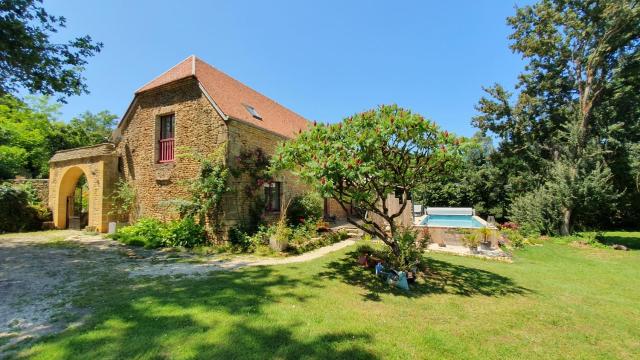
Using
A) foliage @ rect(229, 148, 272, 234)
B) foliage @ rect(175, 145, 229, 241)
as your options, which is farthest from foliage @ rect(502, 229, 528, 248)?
foliage @ rect(175, 145, 229, 241)

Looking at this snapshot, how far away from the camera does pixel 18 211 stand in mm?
13875

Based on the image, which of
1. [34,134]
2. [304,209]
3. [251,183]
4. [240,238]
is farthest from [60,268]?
[34,134]

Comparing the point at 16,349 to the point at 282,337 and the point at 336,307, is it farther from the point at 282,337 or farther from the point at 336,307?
the point at 336,307

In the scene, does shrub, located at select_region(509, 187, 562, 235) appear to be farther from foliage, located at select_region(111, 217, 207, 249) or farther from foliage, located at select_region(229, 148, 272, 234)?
foliage, located at select_region(111, 217, 207, 249)

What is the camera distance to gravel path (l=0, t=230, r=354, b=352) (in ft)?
13.7

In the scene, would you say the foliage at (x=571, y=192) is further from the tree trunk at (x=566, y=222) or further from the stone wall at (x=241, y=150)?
the stone wall at (x=241, y=150)

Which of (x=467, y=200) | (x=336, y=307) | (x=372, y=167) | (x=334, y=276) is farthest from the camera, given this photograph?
(x=467, y=200)

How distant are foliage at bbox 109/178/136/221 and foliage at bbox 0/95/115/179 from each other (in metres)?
6.55

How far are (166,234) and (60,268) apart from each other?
3.51 metres

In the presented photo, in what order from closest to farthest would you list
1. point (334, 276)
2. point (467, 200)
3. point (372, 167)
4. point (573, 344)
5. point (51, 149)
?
point (573, 344) → point (372, 167) → point (334, 276) → point (467, 200) → point (51, 149)

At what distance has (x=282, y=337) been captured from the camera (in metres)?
3.64

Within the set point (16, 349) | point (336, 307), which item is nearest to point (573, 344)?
point (336, 307)

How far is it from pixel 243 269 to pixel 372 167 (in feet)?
14.6

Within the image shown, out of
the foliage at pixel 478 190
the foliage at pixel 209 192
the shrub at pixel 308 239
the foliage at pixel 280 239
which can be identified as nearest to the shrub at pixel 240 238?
the foliage at pixel 209 192
